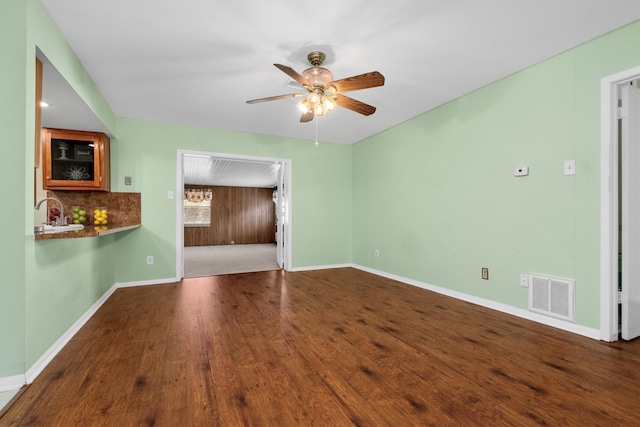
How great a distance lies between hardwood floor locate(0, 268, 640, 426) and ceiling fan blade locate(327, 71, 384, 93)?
6.78 ft

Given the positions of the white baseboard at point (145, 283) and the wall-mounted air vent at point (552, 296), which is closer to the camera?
the wall-mounted air vent at point (552, 296)

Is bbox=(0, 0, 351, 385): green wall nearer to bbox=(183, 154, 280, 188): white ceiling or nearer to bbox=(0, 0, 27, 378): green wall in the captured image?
bbox=(0, 0, 27, 378): green wall

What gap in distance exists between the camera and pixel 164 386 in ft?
5.49

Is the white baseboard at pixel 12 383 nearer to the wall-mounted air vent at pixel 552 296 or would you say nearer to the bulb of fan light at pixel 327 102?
the bulb of fan light at pixel 327 102

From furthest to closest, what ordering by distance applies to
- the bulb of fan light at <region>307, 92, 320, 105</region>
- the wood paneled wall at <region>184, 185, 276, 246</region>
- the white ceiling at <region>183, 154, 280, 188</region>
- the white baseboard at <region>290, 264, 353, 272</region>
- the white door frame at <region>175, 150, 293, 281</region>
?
1. the wood paneled wall at <region>184, 185, 276, 246</region>
2. the white ceiling at <region>183, 154, 280, 188</region>
3. the white baseboard at <region>290, 264, 353, 272</region>
4. the white door frame at <region>175, 150, 293, 281</region>
5. the bulb of fan light at <region>307, 92, 320, 105</region>

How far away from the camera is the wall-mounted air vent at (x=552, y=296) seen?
2.45 m

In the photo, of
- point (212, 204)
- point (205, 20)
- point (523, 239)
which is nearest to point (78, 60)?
point (205, 20)

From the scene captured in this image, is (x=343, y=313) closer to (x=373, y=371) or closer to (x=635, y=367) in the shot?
(x=373, y=371)

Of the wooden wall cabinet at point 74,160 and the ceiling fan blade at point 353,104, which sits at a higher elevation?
the ceiling fan blade at point 353,104

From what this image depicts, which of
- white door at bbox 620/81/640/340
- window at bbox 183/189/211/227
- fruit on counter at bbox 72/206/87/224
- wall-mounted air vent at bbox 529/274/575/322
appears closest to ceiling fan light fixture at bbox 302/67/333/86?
white door at bbox 620/81/640/340

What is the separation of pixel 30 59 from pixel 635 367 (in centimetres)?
427

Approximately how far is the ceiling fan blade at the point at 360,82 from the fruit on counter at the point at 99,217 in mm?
3355

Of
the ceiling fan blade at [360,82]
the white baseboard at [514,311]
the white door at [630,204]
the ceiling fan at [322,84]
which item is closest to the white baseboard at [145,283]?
the ceiling fan at [322,84]

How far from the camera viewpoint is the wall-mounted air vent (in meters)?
2.45
